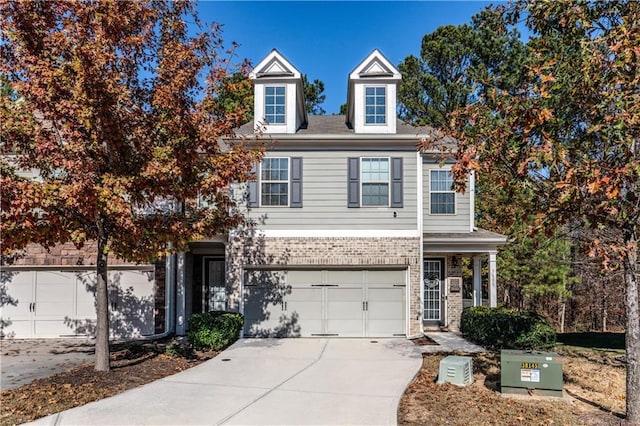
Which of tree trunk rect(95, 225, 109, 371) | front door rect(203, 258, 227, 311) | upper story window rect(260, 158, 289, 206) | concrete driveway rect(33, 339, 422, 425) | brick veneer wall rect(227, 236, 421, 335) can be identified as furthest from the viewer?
front door rect(203, 258, 227, 311)

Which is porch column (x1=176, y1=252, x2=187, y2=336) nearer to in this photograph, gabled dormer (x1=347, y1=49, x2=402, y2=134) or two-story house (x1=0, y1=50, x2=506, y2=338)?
two-story house (x1=0, y1=50, x2=506, y2=338)

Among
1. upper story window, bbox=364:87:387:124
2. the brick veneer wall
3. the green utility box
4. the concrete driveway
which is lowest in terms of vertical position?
the concrete driveway

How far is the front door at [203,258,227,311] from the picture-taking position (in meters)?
14.9

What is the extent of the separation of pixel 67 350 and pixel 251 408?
7330 mm

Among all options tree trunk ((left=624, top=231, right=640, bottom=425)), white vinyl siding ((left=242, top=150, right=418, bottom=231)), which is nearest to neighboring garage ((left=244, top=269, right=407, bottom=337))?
white vinyl siding ((left=242, top=150, right=418, bottom=231))

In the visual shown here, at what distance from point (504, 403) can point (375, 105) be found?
9169 millimetres

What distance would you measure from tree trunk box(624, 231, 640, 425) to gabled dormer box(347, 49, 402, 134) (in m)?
8.24

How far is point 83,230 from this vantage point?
27.3 feet

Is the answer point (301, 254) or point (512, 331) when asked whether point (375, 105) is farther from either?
point (512, 331)

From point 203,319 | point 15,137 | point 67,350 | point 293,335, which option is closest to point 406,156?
point 293,335

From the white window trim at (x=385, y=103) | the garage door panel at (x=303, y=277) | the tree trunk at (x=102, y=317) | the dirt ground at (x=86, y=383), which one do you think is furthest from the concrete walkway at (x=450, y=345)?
the tree trunk at (x=102, y=317)

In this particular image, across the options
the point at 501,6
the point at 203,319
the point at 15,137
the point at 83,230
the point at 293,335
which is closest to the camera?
the point at 501,6

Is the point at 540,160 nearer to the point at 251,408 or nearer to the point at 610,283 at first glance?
the point at 251,408

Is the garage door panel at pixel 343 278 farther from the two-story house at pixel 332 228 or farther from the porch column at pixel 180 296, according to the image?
the porch column at pixel 180 296
